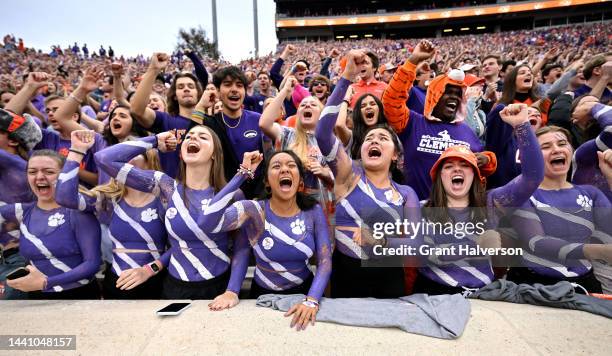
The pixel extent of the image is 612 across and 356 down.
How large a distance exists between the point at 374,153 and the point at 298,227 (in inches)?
32.6

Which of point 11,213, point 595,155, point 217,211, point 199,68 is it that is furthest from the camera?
point 199,68

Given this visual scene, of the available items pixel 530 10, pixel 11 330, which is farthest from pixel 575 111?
pixel 530 10

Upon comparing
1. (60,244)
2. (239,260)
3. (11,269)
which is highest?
(60,244)

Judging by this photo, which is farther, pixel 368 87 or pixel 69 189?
pixel 368 87

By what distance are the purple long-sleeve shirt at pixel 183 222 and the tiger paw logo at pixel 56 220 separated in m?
0.52

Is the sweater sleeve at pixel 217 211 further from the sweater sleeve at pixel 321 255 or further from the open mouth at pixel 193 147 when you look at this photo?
the sweater sleeve at pixel 321 255

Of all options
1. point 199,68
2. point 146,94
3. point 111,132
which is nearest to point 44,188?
point 111,132

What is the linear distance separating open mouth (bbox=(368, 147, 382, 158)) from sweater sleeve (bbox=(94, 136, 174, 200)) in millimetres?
1557

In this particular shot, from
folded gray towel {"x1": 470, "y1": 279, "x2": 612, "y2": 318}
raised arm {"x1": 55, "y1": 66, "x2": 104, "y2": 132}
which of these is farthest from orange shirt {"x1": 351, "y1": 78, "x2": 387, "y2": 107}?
raised arm {"x1": 55, "y1": 66, "x2": 104, "y2": 132}

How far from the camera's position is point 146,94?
125 inches

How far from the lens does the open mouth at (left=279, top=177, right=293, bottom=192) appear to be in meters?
2.34

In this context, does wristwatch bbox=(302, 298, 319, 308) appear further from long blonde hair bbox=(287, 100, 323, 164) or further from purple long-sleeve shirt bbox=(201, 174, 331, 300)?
long blonde hair bbox=(287, 100, 323, 164)

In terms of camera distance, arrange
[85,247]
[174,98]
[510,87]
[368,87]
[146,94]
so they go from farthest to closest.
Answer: [368,87]
[510,87]
[174,98]
[146,94]
[85,247]

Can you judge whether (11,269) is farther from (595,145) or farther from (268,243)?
(595,145)
